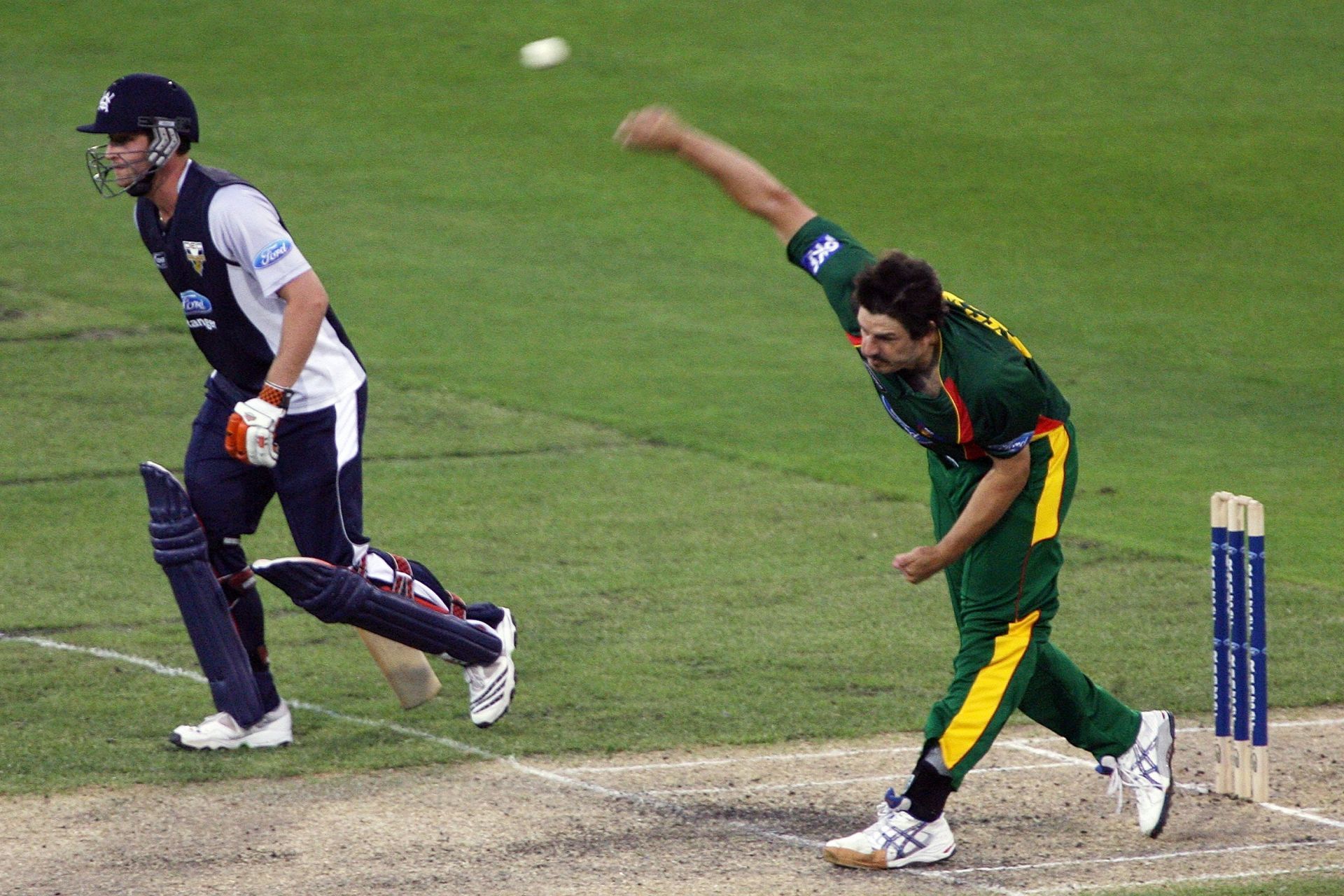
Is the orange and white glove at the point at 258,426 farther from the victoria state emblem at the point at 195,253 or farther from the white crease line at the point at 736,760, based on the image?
the white crease line at the point at 736,760

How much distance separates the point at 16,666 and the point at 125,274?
8.19m

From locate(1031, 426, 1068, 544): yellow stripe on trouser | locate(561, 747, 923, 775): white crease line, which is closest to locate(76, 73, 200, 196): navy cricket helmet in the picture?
Answer: locate(561, 747, 923, 775): white crease line

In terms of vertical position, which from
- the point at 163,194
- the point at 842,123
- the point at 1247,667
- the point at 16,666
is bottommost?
the point at 16,666

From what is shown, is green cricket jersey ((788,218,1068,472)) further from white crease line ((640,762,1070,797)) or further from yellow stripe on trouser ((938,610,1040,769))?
white crease line ((640,762,1070,797))

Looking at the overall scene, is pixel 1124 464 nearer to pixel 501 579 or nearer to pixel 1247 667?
pixel 501 579

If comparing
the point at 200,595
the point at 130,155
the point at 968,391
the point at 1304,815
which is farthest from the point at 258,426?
the point at 1304,815

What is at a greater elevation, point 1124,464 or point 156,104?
point 156,104

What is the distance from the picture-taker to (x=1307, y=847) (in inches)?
210

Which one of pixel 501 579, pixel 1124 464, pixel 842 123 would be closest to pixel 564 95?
pixel 842 123

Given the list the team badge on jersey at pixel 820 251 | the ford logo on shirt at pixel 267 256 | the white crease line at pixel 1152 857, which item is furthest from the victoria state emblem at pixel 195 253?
the white crease line at pixel 1152 857

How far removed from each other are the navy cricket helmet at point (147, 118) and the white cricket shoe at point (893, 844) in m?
3.09

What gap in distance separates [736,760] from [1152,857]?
4.81 feet

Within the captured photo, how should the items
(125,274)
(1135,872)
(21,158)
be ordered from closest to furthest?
(1135,872), (125,274), (21,158)

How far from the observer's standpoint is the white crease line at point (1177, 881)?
499cm
